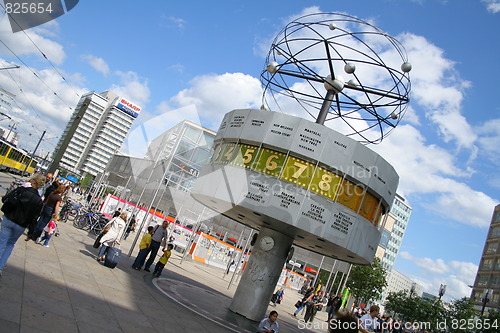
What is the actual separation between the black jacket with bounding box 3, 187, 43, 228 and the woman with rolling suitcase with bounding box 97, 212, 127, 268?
18.8 ft

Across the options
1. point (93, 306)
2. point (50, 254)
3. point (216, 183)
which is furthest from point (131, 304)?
point (216, 183)

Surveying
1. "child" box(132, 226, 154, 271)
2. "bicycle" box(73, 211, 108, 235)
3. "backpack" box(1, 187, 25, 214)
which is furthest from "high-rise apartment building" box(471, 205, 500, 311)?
"backpack" box(1, 187, 25, 214)

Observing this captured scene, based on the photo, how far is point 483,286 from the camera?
2852 inches

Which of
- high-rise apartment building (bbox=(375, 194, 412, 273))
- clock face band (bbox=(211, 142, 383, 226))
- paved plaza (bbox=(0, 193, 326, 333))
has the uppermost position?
high-rise apartment building (bbox=(375, 194, 412, 273))

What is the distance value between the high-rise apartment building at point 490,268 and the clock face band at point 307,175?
227 feet

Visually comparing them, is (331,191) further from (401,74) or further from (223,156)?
(401,74)

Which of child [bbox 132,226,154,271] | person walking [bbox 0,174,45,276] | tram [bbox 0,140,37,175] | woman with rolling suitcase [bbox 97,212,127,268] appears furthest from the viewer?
tram [bbox 0,140,37,175]

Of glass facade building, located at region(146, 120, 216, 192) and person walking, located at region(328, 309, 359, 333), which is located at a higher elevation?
glass facade building, located at region(146, 120, 216, 192)

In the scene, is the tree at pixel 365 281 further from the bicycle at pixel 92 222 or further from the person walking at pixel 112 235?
the person walking at pixel 112 235

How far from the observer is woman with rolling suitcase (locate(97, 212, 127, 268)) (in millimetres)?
12766

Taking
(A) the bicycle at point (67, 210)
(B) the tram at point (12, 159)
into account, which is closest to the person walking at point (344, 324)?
(A) the bicycle at point (67, 210)

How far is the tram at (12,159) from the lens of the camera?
157 ft

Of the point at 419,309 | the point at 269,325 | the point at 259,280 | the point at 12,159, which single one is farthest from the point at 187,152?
the point at 419,309

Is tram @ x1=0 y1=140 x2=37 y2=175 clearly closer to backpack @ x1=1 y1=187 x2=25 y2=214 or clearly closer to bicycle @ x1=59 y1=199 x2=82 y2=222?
bicycle @ x1=59 y1=199 x2=82 y2=222
